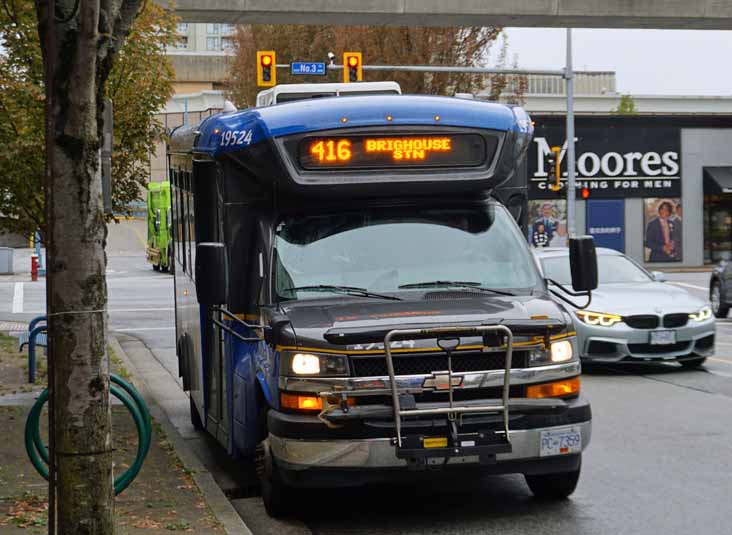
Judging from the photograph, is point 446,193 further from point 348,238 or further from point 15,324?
point 15,324

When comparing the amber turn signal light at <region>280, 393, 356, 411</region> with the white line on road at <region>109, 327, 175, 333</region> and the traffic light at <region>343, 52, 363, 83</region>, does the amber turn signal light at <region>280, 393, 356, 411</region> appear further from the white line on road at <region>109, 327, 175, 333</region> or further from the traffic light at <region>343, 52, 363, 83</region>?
the traffic light at <region>343, 52, 363, 83</region>

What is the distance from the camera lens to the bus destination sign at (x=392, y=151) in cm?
851

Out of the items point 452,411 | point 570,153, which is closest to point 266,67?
point 570,153

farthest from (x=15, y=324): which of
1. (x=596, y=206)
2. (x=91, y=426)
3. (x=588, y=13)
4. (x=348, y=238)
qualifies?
(x=596, y=206)

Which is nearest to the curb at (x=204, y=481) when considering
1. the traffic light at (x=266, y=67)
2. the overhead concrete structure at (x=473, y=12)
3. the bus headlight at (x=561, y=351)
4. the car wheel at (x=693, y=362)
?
the bus headlight at (x=561, y=351)

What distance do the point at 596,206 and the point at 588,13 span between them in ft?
77.2

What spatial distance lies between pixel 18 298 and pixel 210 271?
85.4 ft

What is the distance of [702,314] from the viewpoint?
15664 millimetres

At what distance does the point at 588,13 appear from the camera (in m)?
25.9

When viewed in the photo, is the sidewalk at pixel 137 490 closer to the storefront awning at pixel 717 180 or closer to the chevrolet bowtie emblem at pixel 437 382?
the chevrolet bowtie emblem at pixel 437 382

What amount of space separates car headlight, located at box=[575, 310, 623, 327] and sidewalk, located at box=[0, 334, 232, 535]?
218 inches

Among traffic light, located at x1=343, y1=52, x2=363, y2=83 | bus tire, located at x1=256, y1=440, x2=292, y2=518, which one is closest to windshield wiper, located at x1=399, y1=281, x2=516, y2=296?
bus tire, located at x1=256, y1=440, x2=292, y2=518

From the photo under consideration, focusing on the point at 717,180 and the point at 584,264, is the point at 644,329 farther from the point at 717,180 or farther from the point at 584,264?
the point at 717,180

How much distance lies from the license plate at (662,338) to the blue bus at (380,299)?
6440mm
